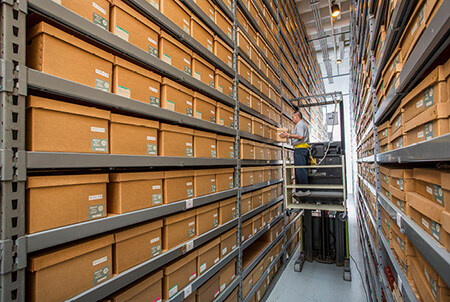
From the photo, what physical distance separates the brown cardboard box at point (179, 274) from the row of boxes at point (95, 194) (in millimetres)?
440

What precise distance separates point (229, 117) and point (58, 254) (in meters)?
1.87

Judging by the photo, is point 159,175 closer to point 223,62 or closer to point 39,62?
point 39,62

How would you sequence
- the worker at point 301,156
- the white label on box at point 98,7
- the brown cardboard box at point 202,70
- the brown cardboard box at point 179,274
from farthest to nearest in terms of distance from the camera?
the worker at point 301,156, the brown cardboard box at point 202,70, the brown cardboard box at point 179,274, the white label on box at point 98,7

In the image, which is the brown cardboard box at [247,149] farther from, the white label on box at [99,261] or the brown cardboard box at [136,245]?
the white label on box at [99,261]

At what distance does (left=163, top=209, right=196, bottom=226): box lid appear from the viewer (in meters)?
1.59

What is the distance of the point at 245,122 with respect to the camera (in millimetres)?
2814

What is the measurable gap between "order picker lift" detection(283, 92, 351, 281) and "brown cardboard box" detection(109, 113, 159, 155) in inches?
89.2

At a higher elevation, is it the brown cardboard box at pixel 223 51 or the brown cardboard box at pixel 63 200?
the brown cardboard box at pixel 223 51

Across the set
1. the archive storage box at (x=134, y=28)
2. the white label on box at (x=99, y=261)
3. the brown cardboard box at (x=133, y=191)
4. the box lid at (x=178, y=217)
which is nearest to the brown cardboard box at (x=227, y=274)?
the box lid at (x=178, y=217)

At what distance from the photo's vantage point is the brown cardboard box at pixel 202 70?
196 centimetres

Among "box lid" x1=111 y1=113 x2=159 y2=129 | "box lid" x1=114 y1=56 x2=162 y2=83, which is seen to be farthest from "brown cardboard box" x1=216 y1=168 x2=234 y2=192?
"box lid" x1=114 y1=56 x2=162 y2=83

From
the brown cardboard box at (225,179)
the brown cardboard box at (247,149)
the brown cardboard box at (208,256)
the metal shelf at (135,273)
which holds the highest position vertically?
the brown cardboard box at (247,149)

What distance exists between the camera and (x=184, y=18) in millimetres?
1834

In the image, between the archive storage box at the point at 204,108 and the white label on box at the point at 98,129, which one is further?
the archive storage box at the point at 204,108
